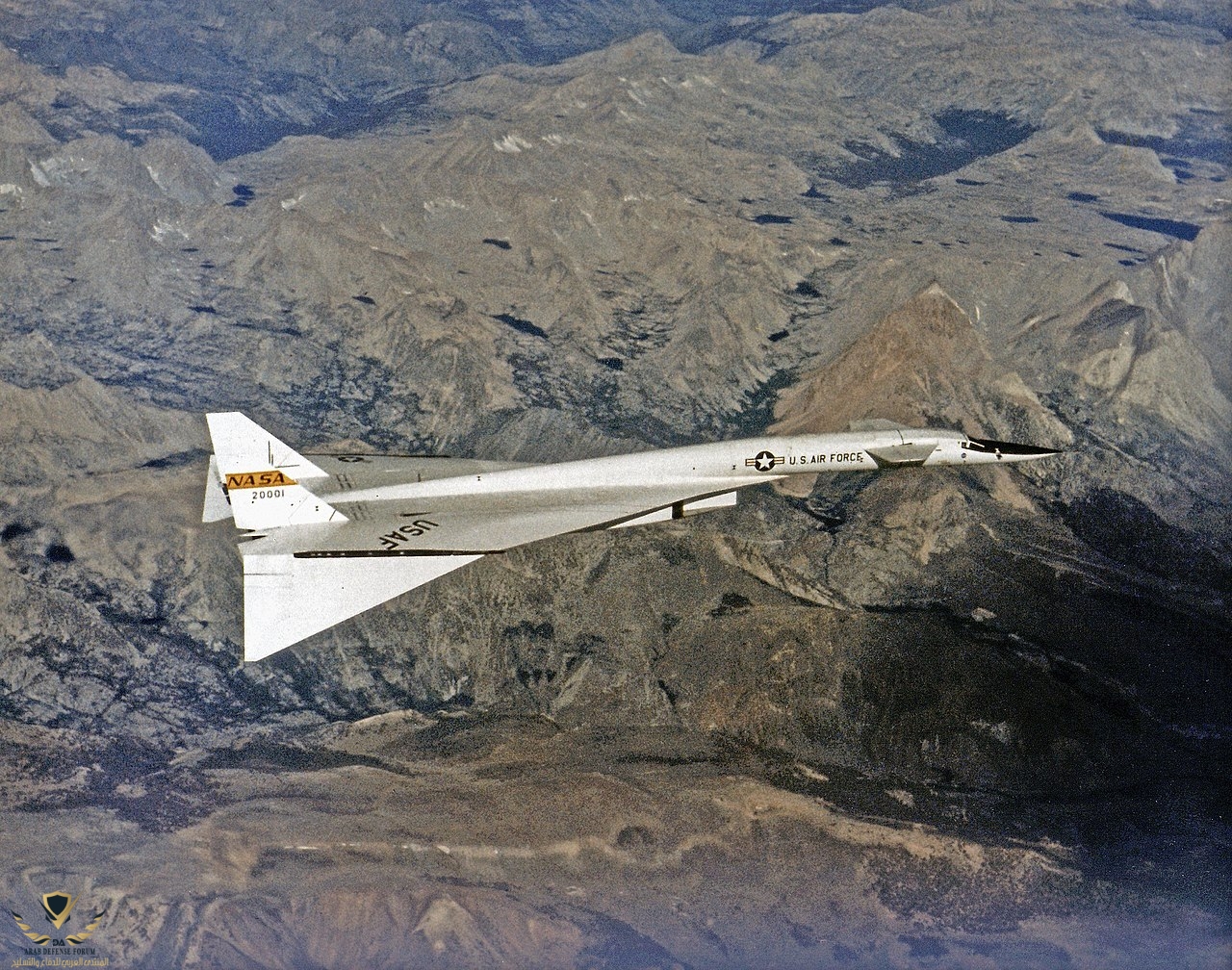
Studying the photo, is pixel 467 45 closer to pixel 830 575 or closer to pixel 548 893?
pixel 830 575

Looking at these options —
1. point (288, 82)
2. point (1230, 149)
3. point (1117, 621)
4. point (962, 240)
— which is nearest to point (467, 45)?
point (288, 82)

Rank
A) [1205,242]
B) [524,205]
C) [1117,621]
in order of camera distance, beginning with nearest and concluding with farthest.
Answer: [1117,621]
[1205,242]
[524,205]

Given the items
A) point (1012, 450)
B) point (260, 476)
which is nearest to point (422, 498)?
point (260, 476)

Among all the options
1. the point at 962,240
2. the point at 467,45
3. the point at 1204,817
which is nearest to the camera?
the point at 1204,817

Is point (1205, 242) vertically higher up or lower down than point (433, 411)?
higher up

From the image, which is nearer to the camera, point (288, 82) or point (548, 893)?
point (548, 893)

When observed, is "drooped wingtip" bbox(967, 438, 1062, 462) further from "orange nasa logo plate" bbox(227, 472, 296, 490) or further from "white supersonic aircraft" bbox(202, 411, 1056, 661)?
"orange nasa logo plate" bbox(227, 472, 296, 490)
